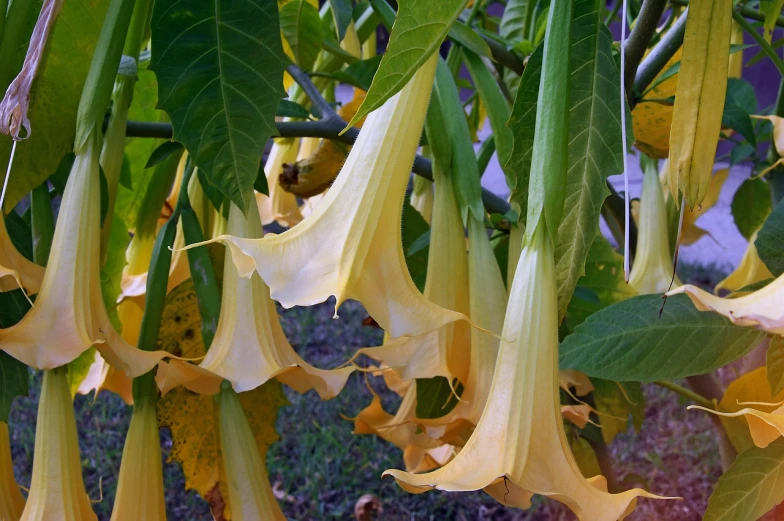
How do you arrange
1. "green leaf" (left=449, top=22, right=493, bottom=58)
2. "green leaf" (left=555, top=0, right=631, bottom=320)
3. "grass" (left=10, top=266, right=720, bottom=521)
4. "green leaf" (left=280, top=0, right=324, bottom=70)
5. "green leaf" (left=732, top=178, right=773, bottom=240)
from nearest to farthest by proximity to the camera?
"green leaf" (left=555, top=0, right=631, bottom=320), "green leaf" (left=449, top=22, right=493, bottom=58), "green leaf" (left=280, top=0, right=324, bottom=70), "green leaf" (left=732, top=178, right=773, bottom=240), "grass" (left=10, top=266, right=720, bottom=521)

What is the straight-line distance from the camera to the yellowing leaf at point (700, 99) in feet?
1.09

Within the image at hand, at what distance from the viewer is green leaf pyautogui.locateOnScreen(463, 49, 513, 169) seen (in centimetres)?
61

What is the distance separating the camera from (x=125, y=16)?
0.45 meters

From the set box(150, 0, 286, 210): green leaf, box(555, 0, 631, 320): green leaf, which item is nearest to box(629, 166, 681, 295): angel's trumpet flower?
box(555, 0, 631, 320): green leaf

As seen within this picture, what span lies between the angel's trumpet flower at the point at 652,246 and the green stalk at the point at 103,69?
592 millimetres

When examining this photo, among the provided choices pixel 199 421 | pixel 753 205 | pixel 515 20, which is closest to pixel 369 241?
pixel 199 421

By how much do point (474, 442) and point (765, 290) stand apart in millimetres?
151

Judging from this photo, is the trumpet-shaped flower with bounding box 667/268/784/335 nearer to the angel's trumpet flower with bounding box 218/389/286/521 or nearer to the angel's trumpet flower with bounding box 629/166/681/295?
the angel's trumpet flower with bounding box 218/389/286/521

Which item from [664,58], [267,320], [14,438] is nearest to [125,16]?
[267,320]

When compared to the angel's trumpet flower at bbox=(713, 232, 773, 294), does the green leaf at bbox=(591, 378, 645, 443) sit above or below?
below

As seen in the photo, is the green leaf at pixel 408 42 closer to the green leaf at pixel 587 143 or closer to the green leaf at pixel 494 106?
the green leaf at pixel 587 143

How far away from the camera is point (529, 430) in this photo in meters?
0.34

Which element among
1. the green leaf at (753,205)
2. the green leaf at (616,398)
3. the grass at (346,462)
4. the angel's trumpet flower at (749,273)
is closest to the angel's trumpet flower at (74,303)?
the green leaf at (616,398)

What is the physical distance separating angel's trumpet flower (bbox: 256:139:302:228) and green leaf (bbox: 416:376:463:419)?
1.28ft
